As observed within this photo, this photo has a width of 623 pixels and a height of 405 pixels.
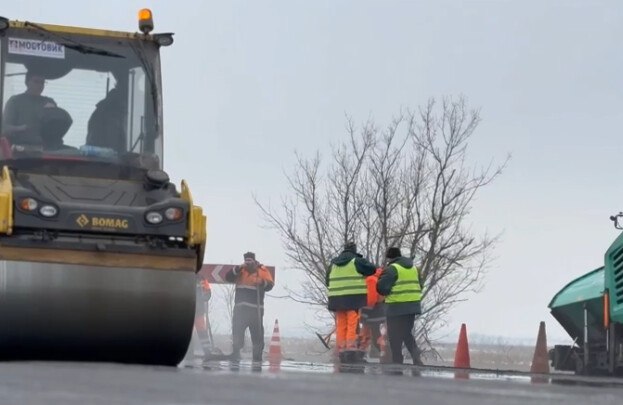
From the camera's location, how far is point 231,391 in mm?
6277

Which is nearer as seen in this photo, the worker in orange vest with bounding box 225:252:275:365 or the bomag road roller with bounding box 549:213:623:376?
the bomag road roller with bounding box 549:213:623:376

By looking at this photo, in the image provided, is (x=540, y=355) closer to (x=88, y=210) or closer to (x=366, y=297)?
(x=366, y=297)

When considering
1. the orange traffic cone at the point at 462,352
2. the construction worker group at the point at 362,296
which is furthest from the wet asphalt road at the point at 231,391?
the orange traffic cone at the point at 462,352

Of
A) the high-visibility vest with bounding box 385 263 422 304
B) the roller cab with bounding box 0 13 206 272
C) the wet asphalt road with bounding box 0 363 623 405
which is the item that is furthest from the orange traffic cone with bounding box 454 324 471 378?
the wet asphalt road with bounding box 0 363 623 405

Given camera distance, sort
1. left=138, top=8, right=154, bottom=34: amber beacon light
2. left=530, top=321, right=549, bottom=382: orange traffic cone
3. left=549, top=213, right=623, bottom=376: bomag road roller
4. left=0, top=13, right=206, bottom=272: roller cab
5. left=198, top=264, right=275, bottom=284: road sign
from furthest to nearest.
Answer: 1. left=198, top=264, right=275, bottom=284: road sign
2. left=530, top=321, right=549, bottom=382: orange traffic cone
3. left=549, top=213, right=623, bottom=376: bomag road roller
4. left=138, top=8, right=154, bottom=34: amber beacon light
5. left=0, top=13, right=206, bottom=272: roller cab

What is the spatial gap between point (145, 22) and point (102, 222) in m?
2.26

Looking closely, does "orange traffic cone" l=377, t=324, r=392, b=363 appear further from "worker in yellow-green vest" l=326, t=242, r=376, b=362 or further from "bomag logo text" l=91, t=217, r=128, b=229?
"bomag logo text" l=91, t=217, r=128, b=229

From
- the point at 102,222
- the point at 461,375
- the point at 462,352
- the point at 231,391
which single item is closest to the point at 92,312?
the point at 102,222

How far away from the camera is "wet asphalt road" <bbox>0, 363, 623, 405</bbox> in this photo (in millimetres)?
5641

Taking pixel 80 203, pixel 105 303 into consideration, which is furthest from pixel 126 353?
pixel 80 203

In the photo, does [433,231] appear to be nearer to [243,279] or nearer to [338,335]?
[243,279]

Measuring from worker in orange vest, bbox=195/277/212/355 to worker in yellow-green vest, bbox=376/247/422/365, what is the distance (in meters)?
5.93

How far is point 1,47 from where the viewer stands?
11266 millimetres

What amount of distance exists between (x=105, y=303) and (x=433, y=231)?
15.1 m
